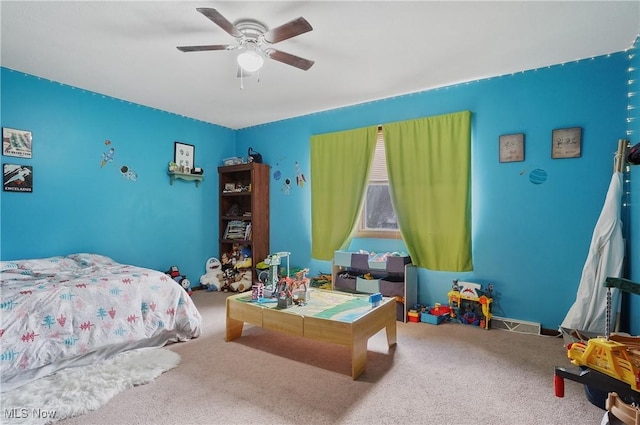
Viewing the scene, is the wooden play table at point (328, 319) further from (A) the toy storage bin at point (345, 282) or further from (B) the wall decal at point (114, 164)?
(B) the wall decal at point (114, 164)

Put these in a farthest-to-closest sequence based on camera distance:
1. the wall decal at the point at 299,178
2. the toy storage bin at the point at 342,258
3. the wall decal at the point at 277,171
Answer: the wall decal at the point at 277,171 < the wall decal at the point at 299,178 < the toy storage bin at the point at 342,258

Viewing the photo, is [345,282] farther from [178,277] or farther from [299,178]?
[178,277]

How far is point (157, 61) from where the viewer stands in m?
2.91

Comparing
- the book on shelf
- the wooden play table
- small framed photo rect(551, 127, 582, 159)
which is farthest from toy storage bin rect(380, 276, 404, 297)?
the book on shelf

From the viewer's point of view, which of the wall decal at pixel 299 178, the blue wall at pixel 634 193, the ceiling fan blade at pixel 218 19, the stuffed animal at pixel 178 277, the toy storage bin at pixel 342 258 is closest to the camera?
the ceiling fan blade at pixel 218 19

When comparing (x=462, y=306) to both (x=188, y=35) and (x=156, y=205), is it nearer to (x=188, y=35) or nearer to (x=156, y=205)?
(x=188, y=35)

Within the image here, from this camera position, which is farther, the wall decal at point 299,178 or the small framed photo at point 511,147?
the wall decal at point 299,178

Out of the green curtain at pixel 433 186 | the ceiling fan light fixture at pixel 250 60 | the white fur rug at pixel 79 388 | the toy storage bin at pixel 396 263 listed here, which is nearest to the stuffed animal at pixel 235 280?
the white fur rug at pixel 79 388

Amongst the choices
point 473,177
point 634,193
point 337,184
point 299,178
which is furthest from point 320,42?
point 634,193

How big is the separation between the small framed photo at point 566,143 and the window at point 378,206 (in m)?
1.63

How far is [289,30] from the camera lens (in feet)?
6.61

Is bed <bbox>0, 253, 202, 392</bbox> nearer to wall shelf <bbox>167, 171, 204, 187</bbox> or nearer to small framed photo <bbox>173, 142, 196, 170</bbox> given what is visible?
wall shelf <bbox>167, 171, 204, 187</bbox>

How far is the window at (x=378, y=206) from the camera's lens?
4.00 m

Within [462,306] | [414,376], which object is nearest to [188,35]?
[414,376]
